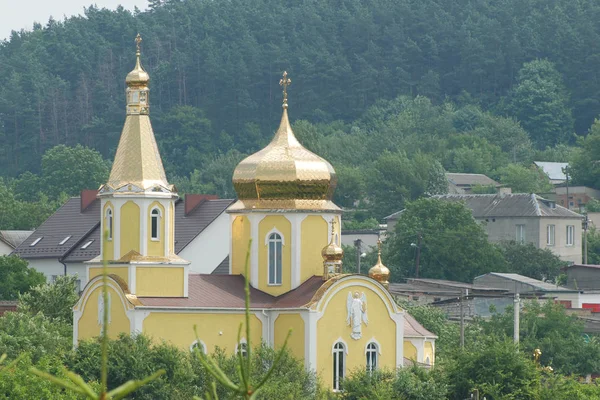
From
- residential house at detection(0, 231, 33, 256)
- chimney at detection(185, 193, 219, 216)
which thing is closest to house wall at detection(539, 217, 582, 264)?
residential house at detection(0, 231, 33, 256)

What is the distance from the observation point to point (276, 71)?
146000mm

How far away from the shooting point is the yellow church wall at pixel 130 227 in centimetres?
4203

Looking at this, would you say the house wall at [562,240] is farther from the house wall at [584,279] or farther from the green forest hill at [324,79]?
the green forest hill at [324,79]

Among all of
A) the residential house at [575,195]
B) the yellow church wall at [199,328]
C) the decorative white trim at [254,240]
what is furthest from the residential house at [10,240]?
the residential house at [575,195]

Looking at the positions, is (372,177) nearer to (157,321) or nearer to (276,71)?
(276,71)

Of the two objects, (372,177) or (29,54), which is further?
(29,54)

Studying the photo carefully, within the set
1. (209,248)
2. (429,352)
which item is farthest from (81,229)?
(429,352)

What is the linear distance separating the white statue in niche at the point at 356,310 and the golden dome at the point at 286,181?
2.57 metres

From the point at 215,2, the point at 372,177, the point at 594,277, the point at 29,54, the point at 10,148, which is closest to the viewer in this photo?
the point at 594,277

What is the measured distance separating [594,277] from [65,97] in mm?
74650

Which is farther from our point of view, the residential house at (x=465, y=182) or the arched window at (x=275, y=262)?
the residential house at (x=465, y=182)

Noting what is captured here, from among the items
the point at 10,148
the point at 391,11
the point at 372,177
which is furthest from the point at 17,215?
the point at 391,11

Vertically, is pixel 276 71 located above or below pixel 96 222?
above

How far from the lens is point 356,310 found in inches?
1676
